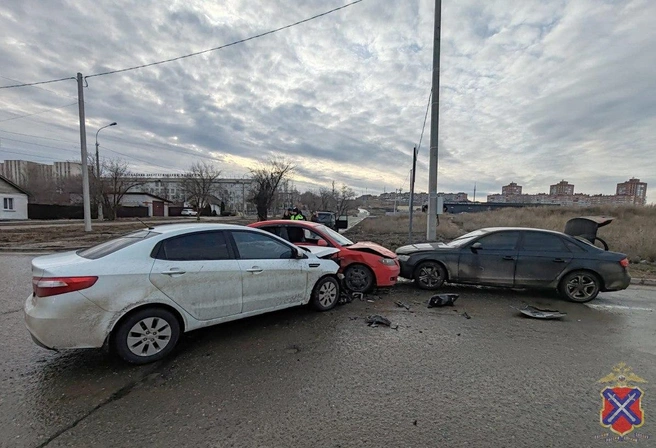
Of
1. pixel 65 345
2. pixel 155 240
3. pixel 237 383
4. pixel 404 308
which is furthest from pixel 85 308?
pixel 404 308

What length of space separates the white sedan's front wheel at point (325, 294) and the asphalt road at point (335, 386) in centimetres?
32

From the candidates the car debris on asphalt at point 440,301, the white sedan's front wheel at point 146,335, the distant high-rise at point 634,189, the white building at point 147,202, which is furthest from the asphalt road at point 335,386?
the distant high-rise at point 634,189

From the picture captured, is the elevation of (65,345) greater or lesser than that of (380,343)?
greater

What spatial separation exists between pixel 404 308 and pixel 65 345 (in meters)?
4.63

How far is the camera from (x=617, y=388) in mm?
3051

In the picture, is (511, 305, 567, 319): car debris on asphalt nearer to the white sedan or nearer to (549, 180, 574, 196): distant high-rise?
the white sedan

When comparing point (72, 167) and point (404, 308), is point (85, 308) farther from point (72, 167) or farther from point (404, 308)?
point (72, 167)

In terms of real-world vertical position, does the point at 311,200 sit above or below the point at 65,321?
above

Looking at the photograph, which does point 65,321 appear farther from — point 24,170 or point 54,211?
point 24,170

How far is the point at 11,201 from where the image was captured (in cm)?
3095

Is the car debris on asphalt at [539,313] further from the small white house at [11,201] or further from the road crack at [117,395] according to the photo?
the small white house at [11,201]

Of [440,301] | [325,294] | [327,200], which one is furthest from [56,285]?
[327,200]

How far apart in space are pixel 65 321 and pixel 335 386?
9.12 feet

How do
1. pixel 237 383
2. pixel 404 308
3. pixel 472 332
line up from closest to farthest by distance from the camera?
1. pixel 237 383
2. pixel 472 332
3. pixel 404 308
